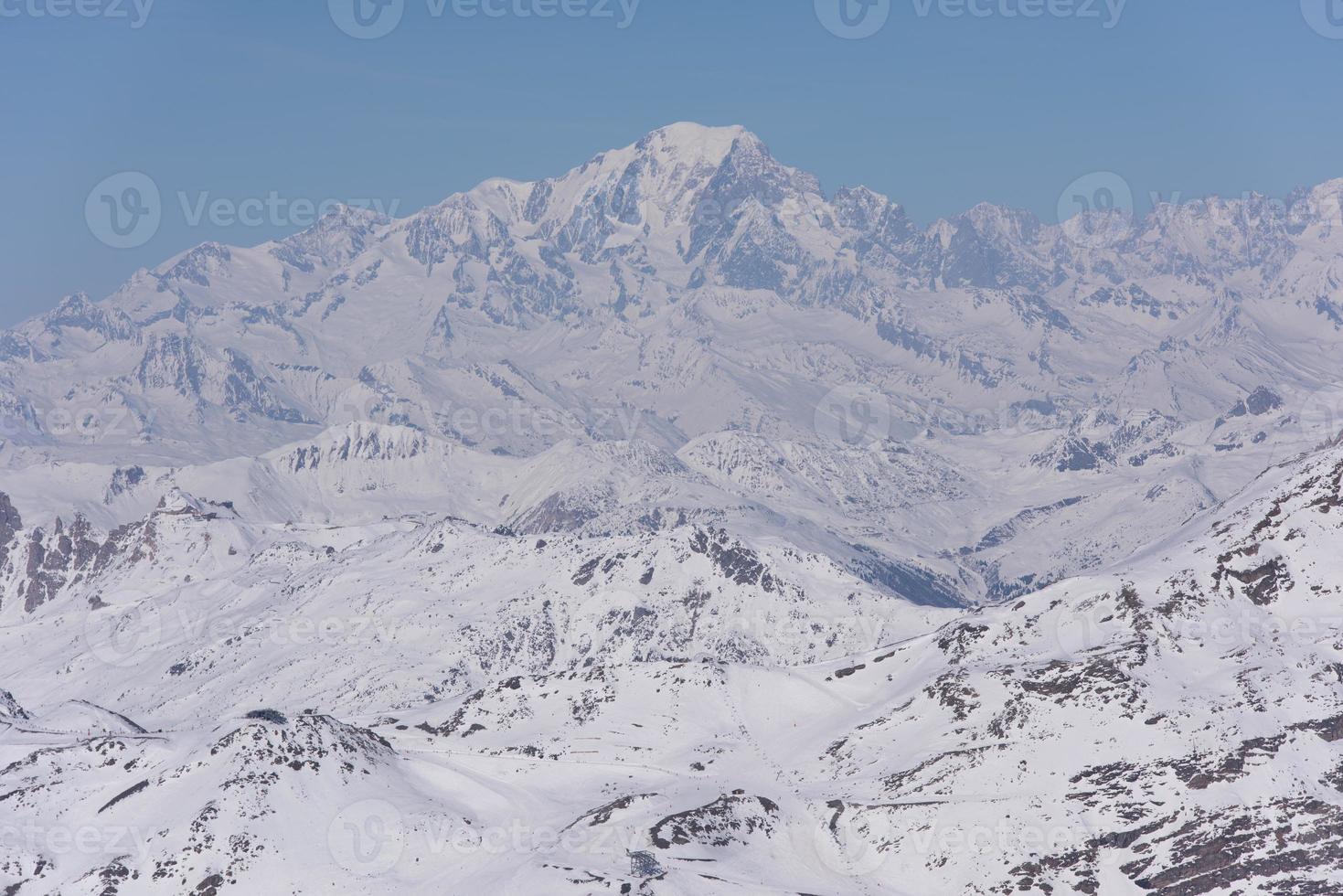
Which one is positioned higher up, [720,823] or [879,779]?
[879,779]

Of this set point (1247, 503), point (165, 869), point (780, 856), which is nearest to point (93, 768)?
point (165, 869)

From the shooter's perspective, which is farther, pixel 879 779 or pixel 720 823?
pixel 879 779

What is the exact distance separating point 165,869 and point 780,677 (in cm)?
8442

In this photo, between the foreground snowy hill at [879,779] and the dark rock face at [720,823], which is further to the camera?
the dark rock face at [720,823]

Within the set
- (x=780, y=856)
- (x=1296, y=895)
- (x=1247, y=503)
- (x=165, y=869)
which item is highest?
(x=1247, y=503)

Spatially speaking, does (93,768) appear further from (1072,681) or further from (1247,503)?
(1247,503)

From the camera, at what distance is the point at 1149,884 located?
415 ft

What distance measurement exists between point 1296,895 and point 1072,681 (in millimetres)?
41544

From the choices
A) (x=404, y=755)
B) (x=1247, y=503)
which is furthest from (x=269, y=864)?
(x=1247, y=503)

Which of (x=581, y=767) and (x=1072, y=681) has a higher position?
(x=1072, y=681)

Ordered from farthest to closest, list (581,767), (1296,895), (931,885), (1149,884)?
(581,767)
(931,885)
(1149,884)
(1296,895)

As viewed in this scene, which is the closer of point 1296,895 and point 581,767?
point 1296,895

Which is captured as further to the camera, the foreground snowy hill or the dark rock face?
the dark rock face

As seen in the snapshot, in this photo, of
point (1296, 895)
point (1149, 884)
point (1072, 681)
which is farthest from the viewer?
point (1072, 681)
